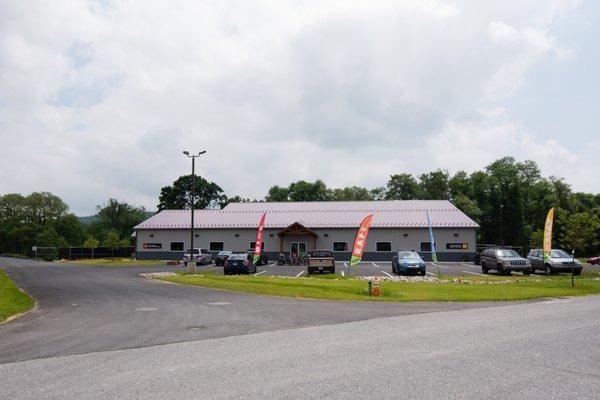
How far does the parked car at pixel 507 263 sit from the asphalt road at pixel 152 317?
15.4 metres

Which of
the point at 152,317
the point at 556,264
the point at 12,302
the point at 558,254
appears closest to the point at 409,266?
the point at 556,264

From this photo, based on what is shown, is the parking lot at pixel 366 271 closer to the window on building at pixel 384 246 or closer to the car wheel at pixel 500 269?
the car wheel at pixel 500 269

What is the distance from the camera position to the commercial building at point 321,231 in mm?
52000

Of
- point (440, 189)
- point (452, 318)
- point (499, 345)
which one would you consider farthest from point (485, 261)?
point (440, 189)

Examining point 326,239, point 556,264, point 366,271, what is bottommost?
point 366,271

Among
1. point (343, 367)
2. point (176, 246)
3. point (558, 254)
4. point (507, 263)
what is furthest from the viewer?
point (176, 246)

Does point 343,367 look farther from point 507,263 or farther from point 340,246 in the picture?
point 340,246

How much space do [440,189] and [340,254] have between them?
170 ft

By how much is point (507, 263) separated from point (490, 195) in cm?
5277

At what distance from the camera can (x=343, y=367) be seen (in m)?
7.50

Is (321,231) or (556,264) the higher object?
(321,231)

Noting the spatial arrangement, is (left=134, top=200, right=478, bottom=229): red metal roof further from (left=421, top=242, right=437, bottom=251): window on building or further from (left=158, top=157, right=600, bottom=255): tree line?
(left=158, top=157, right=600, bottom=255): tree line

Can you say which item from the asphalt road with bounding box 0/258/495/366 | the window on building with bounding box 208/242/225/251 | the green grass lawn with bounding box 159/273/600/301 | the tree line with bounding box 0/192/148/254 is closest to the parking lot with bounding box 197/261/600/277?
the green grass lawn with bounding box 159/273/600/301

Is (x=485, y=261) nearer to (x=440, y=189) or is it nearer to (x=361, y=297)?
(x=361, y=297)
